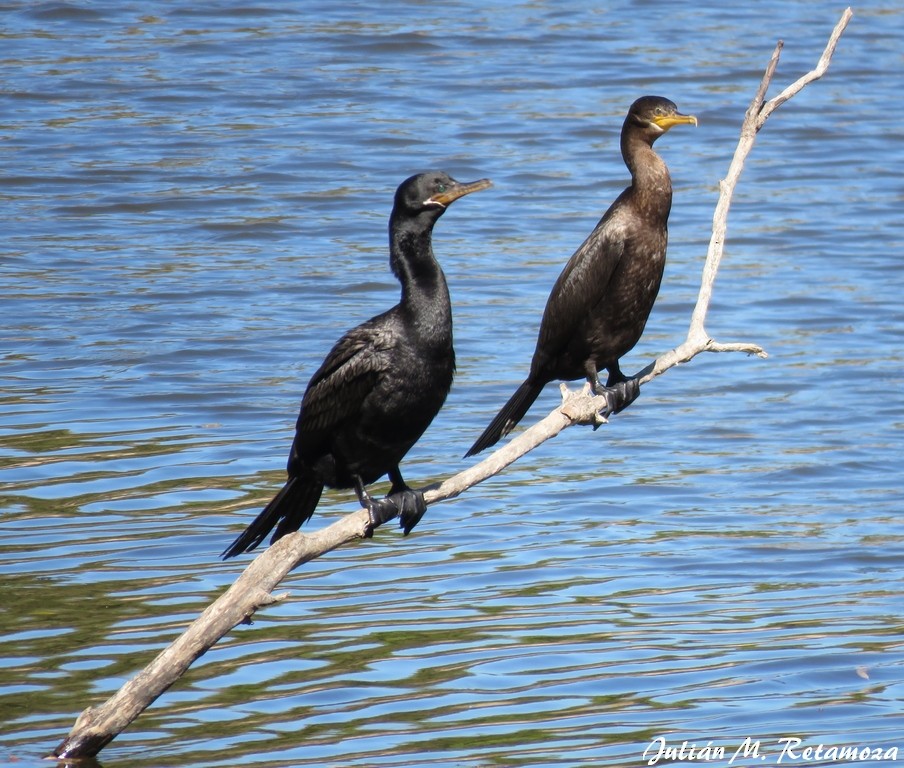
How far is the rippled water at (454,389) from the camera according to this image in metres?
6.07

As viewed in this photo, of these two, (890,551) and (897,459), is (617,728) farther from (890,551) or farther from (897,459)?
(897,459)

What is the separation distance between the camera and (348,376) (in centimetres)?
520

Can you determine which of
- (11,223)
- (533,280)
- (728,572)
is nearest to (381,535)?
(728,572)

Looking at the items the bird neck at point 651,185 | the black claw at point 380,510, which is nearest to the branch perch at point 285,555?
the black claw at point 380,510

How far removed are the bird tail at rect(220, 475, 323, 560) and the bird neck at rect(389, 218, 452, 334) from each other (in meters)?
0.67

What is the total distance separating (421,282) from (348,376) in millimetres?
362

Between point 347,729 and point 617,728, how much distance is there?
91 cm

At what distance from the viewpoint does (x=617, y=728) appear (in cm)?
579

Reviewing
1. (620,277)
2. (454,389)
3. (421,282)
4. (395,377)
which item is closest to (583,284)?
(620,277)

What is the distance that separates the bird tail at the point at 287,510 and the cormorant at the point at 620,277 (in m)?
0.93

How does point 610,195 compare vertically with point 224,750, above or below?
below

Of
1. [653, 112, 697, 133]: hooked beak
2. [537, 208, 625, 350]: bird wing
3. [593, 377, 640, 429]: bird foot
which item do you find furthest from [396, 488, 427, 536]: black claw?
[653, 112, 697, 133]: hooked beak

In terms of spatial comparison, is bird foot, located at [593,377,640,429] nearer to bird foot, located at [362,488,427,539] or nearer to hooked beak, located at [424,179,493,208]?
bird foot, located at [362,488,427,539]

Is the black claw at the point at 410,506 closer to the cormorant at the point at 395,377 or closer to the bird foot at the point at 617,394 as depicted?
the cormorant at the point at 395,377
